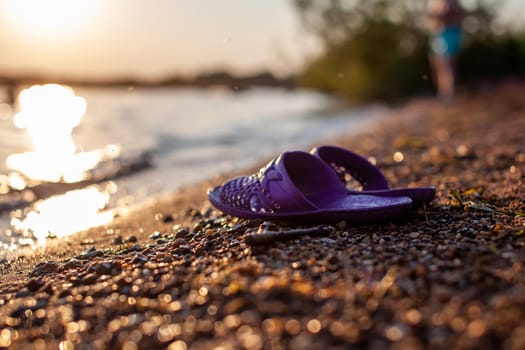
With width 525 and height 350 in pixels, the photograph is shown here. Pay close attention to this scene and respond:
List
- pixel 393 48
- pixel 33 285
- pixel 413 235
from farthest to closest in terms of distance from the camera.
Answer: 1. pixel 393 48
2. pixel 413 235
3. pixel 33 285

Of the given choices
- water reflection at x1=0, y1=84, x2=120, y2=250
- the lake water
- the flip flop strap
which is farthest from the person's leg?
the flip flop strap

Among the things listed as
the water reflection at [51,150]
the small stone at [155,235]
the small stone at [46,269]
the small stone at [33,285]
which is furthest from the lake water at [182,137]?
the small stone at [33,285]

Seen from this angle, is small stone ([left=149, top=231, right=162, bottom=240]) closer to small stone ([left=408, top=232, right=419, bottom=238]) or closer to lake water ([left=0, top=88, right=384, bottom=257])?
lake water ([left=0, top=88, right=384, bottom=257])

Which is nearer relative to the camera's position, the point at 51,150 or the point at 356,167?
the point at 356,167

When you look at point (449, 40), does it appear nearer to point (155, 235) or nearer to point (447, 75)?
point (447, 75)

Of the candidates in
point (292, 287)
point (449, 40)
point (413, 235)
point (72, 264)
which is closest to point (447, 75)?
point (449, 40)

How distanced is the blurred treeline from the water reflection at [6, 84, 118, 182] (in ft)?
23.4

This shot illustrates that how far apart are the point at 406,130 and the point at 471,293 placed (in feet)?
20.1

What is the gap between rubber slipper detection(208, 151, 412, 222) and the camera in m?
2.73

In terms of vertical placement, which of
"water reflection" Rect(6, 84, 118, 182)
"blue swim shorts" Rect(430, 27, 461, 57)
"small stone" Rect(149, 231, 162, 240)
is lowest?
"small stone" Rect(149, 231, 162, 240)


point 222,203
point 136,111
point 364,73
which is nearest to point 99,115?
point 136,111

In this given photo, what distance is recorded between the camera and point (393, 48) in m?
16.6

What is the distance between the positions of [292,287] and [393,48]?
51.1 feet

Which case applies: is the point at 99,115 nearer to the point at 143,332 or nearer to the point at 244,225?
the point at 244,225
